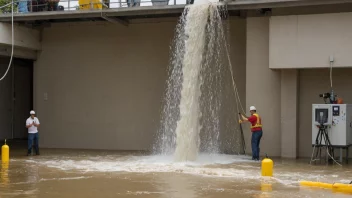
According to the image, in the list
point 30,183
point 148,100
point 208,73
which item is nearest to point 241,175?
point 30,183

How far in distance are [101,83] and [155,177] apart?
8.67m

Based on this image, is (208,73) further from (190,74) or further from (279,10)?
(279,10)

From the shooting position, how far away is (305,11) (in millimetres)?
16422

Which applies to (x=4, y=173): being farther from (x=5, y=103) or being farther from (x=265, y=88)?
(x=5, y=103)

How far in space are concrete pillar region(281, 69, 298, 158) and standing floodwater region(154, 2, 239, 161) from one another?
2040 millimetres

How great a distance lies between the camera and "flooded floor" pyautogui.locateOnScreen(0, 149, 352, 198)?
32.0 feet

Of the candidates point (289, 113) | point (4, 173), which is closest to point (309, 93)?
point (289, 113)

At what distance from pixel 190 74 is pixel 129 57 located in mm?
3984

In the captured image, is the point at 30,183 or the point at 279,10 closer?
the point at 30,183

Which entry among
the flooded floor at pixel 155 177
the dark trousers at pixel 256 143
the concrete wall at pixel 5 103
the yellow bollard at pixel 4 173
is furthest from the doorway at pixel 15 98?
the dark trousers at pixel 256 143

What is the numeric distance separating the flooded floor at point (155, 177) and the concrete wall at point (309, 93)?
1482 millimetres

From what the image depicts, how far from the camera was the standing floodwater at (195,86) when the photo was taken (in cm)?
1556

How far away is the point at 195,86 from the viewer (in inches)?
626

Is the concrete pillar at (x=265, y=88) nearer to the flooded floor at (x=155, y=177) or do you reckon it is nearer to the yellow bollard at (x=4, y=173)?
the flooded floor at (x=155, y=177)
